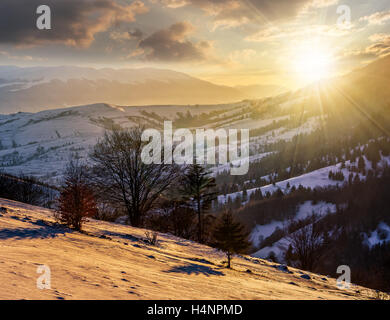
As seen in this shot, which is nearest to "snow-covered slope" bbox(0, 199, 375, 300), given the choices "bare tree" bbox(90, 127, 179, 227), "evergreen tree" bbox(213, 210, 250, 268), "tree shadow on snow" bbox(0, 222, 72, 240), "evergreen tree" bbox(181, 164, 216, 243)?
"tree shadow on snow" bbox(0, 222, 72, 240)

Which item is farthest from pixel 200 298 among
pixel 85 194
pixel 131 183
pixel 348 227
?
pixel 348 227

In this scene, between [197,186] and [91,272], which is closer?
[91,272]

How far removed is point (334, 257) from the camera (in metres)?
70.7

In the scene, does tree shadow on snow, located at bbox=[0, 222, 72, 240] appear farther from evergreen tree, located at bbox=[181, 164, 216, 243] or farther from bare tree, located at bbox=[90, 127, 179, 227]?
evergreen tree, located at bbox=[181, 164, 216, 243]

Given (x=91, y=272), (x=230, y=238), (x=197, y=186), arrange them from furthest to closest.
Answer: (x=197, y=186)
(x=230, y=238)
(x=91, y=272)

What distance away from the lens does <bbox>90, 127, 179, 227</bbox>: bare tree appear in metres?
25.1

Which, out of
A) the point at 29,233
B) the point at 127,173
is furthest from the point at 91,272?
the point at 127,173

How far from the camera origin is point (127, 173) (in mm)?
25750

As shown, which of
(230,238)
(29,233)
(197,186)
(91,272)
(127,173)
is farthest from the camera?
(197,186)

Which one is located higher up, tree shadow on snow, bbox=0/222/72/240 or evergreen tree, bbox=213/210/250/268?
tree shadow on snow, bbox=0/222/72/240

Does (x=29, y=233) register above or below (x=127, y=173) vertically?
below

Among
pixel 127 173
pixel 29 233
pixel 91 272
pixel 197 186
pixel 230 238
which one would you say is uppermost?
pixel 127 173

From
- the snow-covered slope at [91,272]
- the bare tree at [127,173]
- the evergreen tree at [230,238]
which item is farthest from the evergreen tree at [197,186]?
the snow-covered slope at [91,272]

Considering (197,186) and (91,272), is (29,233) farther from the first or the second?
(197,186)
